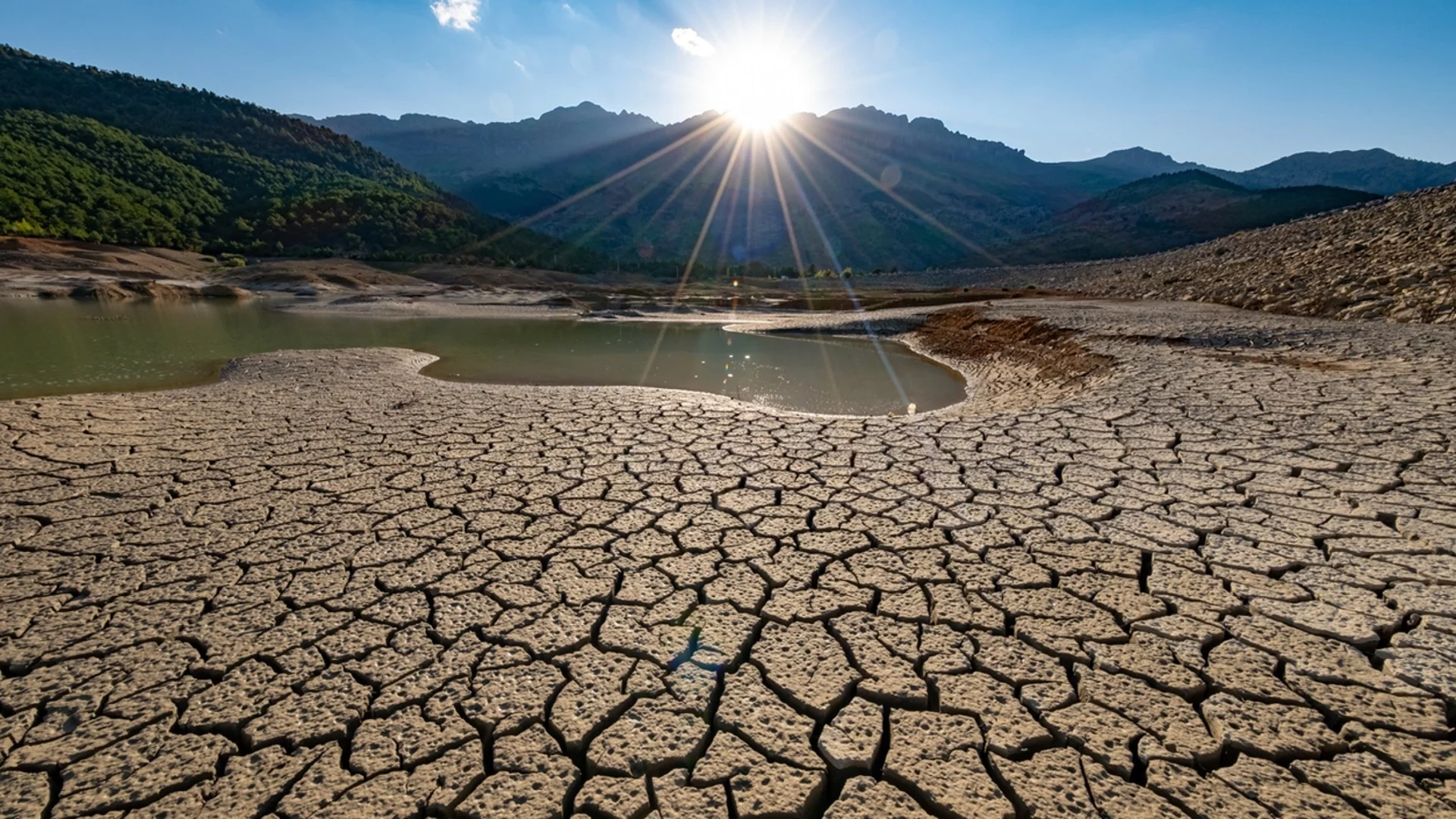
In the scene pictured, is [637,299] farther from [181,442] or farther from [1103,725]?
[1103,725]

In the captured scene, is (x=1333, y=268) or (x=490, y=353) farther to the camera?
(x=1333, y=268)

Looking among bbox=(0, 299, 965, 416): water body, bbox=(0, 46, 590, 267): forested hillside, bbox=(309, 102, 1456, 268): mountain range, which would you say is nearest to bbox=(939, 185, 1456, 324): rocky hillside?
bbox=(0, 299, 965, 416): water body

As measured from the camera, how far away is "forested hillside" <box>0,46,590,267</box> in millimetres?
32500

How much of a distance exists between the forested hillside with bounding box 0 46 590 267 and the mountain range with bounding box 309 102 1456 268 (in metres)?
18.6

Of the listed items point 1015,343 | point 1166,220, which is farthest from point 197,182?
point 1166,220

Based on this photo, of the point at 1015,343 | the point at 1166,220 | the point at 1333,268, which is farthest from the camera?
the point at 1166,220

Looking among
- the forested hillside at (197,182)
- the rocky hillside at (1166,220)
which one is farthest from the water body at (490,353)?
the rocky hillside at (1166,220)

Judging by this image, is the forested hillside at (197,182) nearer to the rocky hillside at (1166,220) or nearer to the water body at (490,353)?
the water body at (490,353)

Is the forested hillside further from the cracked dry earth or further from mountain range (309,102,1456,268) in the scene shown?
the cracked dry earth

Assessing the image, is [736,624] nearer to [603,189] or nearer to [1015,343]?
[1015,343]

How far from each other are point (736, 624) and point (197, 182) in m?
56.8

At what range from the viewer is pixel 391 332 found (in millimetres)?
14047

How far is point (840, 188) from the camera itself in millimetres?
81312

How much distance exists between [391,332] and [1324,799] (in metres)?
16.2
